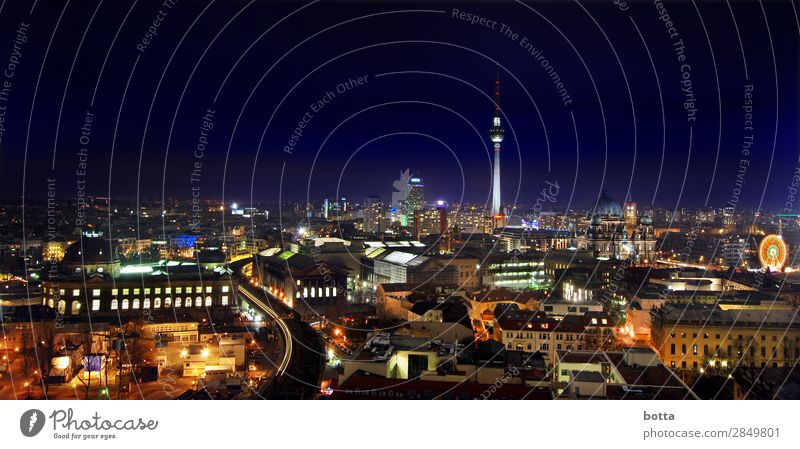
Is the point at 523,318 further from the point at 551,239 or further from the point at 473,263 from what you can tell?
the point at 551,239

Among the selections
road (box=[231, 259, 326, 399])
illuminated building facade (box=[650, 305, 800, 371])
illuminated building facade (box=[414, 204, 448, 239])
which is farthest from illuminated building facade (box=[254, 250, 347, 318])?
illuminated building facade (box=[414, 204, 448, 239])

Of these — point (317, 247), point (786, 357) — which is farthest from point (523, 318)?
point (317, 247)

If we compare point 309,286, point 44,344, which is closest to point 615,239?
point 309,286

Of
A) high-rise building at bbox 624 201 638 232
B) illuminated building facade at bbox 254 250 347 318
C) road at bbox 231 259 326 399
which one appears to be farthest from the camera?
high-rise building at bbox 624 201 638 232

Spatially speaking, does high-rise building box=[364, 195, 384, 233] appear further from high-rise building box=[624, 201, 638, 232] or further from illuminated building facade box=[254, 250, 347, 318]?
illuminated building facade box=[254, 250, 347, 318]

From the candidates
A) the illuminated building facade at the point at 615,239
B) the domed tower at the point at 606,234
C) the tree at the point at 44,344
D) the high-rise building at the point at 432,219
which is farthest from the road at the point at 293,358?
the high-rise building at the point at 432,219
